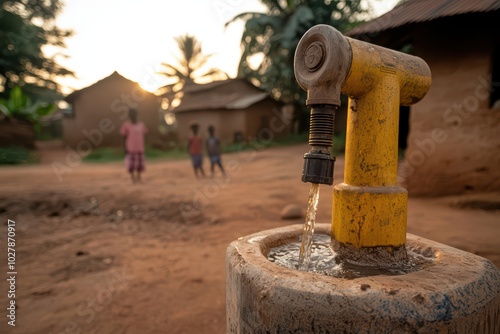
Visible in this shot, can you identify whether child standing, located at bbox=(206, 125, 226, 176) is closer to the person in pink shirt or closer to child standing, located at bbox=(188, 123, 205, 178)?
child standing, located at bbox=(188, 123, 205, 178)

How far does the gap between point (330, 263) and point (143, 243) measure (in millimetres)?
2484

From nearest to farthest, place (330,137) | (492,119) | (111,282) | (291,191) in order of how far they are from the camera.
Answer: (330,137) < (111,282) < (492,119) < (291,191)

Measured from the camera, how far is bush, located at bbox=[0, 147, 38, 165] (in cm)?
1043

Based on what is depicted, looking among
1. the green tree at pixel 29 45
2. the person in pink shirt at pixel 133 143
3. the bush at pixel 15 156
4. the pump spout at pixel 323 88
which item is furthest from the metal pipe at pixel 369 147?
the green tree at pixel 29 45

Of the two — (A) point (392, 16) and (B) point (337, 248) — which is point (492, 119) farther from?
(B) point (337, 248)

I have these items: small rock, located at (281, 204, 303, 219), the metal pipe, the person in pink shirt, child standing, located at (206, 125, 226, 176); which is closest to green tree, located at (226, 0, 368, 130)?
child standing, located at (206, 125, 226, 176)

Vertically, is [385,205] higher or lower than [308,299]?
higher

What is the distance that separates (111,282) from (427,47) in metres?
4.88

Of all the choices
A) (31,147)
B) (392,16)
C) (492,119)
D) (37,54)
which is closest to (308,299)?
(492,119)

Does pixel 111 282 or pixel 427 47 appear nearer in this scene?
pixel 111 282

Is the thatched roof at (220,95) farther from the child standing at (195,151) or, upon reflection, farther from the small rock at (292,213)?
the small rock at (292,213)

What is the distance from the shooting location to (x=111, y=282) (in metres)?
2.35

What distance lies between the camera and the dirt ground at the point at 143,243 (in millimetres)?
1954

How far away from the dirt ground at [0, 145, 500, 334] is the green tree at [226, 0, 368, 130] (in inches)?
432
